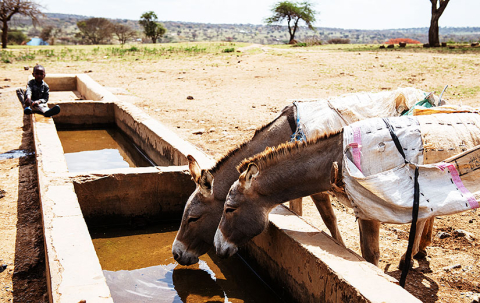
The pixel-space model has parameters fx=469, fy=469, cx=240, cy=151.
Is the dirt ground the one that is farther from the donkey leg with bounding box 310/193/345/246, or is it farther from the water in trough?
the water in trough

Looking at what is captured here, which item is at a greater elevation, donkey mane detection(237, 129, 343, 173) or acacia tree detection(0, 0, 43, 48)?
acacia tree detection(0, 0, 43, 48)

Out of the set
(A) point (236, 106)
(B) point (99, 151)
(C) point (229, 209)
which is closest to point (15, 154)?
(B) point (99, 151)

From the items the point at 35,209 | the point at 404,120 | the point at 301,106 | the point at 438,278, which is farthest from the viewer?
the point at 35,209

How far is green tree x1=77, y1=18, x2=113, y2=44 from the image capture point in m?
57.1

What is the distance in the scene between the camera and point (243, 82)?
594 inches

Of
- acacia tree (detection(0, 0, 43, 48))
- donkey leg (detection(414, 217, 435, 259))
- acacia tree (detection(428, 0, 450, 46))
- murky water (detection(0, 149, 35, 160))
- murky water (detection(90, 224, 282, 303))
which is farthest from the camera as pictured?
acacia tree (detection(0, 0, 43, 48))

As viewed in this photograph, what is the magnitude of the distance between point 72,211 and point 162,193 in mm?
1474

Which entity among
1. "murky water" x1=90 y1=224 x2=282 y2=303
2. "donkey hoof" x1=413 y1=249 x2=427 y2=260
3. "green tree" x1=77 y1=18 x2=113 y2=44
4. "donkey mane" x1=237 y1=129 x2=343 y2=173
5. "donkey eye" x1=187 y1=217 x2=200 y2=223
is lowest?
"murky water" x1=90 y1=224 x2=282 y2=303

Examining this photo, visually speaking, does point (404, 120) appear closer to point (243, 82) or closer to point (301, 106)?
point (301, 106)

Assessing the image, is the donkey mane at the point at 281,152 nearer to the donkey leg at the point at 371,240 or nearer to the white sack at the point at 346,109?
the white sack at the point at 346,109

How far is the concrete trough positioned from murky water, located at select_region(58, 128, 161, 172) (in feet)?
2.45

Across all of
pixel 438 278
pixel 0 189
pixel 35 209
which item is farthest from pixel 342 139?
pixel 0 189

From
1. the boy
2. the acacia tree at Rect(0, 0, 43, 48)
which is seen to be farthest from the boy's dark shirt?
the acacia tree at Rect(0, 0, 43, 48)

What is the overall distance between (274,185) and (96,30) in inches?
2391
